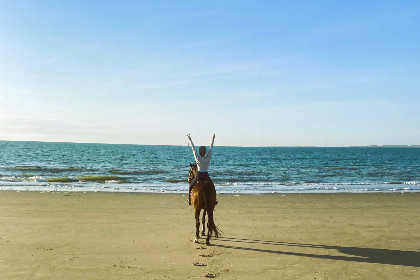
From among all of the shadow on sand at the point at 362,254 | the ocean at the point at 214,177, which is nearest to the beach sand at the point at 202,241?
the shadow on sand at the point at 362,254

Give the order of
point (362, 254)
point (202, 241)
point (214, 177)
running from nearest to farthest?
point (362, 254) < point (202, 241) < point (214, 177)

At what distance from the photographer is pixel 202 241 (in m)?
9.80

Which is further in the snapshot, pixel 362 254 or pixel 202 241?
pixel 202 241

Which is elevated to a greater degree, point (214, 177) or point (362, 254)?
point (362, 254)

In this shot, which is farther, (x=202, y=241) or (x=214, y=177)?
(x=214, y=177)

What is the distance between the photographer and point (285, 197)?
1953 cm

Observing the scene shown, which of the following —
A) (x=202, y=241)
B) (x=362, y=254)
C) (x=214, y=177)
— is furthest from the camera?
(x=214, y=177)

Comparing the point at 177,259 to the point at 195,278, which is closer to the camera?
the point at 195,278

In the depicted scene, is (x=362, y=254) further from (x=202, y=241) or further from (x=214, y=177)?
(x=214, y=177)

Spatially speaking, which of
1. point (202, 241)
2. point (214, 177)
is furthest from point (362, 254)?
point (214, 177)

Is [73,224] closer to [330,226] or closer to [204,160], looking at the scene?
[204,160]

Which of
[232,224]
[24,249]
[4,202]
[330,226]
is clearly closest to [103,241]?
[24,249]

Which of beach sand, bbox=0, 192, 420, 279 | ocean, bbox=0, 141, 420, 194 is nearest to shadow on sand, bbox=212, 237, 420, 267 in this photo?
beach sand, bbox=0, 192, 420, 279

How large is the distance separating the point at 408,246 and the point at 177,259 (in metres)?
5.87
